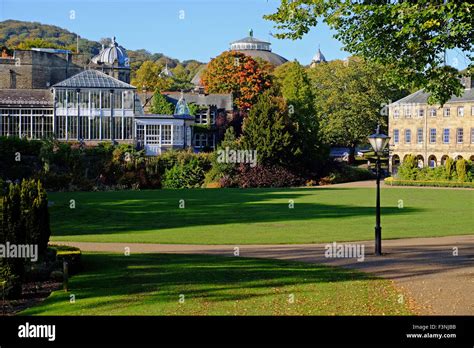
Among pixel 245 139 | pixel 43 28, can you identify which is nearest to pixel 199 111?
pixel 245 139

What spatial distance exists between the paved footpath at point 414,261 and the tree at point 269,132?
1276 inches

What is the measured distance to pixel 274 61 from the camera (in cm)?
12562

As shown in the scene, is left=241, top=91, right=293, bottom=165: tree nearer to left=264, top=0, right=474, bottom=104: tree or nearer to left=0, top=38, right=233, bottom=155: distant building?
left=0, top=38, right=233, bottom=155: distant building

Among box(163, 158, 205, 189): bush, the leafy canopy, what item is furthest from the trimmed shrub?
the leafy canopy

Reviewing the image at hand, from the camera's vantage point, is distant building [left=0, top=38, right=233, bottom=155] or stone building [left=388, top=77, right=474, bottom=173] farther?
stone building [left=388, top=77, right=474, bottom=173]

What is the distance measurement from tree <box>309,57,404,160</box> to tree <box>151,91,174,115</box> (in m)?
16.5

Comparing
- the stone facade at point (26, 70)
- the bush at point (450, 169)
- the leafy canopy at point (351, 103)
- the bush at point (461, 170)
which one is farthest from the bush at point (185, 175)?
the leafy canopy at point (351, 103)

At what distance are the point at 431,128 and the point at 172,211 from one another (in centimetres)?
4780

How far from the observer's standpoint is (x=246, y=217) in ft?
102

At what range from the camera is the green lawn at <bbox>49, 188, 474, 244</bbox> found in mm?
25266

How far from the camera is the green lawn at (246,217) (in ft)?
82.9

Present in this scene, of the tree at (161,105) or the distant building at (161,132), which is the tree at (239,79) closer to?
the tree at (161,105)
